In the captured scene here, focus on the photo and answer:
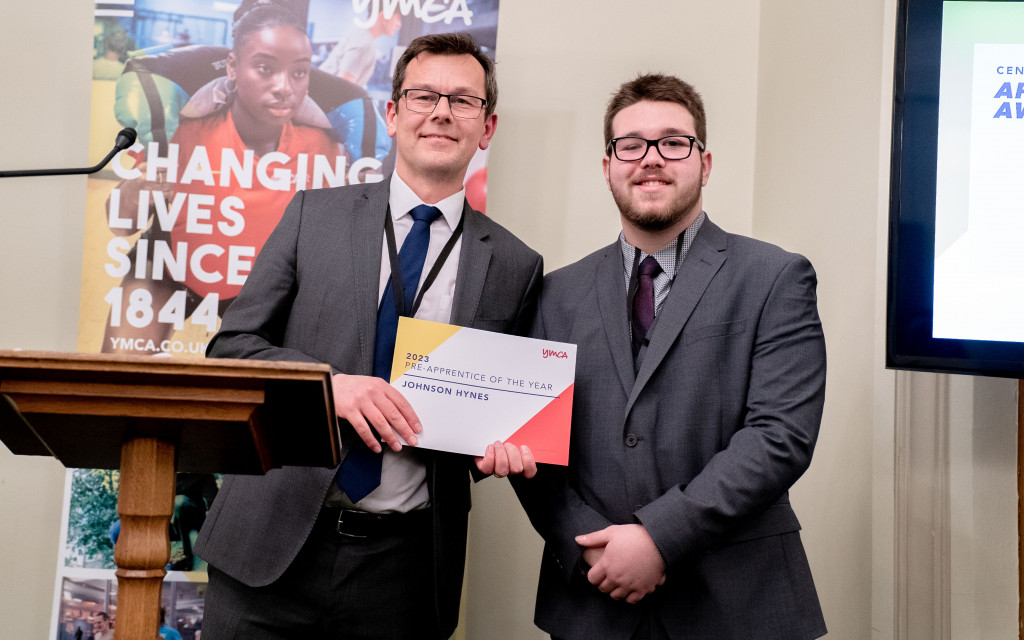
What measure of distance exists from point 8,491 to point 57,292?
67cm

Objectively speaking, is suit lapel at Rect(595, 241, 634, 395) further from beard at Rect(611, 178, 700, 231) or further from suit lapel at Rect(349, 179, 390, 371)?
suit lapel at Rect(349, 179, 390, 371)

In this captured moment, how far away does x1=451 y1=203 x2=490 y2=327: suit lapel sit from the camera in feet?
6.54

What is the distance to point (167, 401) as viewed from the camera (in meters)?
1.13

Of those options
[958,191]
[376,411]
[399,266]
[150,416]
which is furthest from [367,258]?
[958,191]

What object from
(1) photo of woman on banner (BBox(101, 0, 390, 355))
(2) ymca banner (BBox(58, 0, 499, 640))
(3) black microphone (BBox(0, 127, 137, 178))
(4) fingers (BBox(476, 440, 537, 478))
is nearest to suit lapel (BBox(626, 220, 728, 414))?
(4) fingers (BBox(476, 440, 537, 478))

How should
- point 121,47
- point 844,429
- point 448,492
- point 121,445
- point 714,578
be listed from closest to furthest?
point 121,445 → point 714,578 → point 448,492 → point 844,429 → point 121,47

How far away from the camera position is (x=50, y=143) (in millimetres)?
2857

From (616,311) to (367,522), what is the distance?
73 cm

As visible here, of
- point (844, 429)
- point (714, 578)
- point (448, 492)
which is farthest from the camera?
point (844, 429)

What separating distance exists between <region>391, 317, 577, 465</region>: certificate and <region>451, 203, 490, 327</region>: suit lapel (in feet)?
0.68

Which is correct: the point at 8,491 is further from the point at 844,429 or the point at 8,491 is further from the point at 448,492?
the point at 844,429

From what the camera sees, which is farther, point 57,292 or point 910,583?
point 57,292

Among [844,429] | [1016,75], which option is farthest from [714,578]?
[1016,75]

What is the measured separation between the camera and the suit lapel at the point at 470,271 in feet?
6.54
